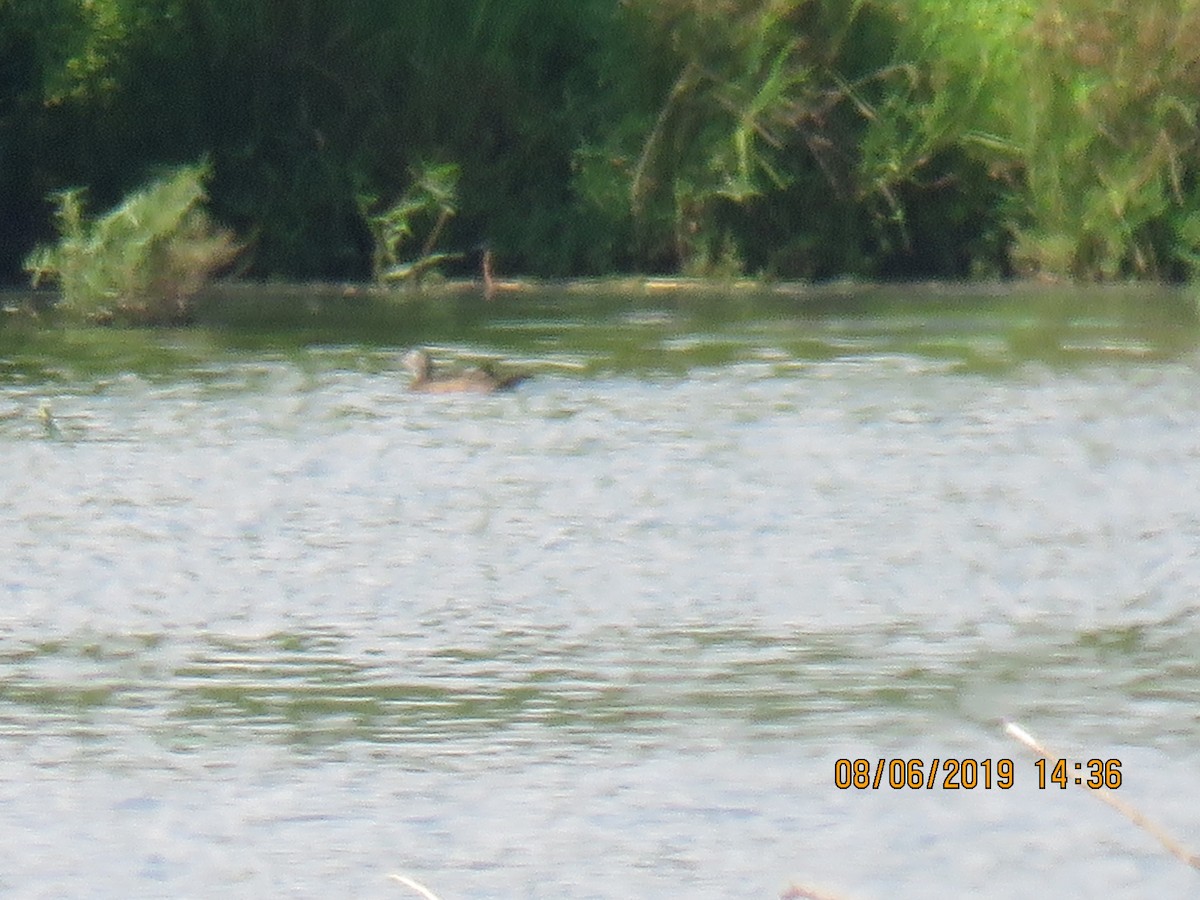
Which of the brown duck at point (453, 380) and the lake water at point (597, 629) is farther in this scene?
the brown duck at point (453, 380)

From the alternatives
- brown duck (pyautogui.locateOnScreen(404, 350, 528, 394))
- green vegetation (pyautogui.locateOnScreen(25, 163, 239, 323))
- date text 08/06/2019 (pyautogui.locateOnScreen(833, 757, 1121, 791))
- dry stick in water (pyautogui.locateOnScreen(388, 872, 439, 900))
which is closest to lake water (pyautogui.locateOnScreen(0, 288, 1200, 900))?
date text 08/06/2019 (pyautogui.locateOnScreen(833, 757, 1121, 791))

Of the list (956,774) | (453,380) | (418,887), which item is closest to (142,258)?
(453,380)

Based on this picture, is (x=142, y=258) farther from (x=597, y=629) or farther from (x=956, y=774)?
(x=956, y=774)

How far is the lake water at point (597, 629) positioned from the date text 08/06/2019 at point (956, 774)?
0.14ft

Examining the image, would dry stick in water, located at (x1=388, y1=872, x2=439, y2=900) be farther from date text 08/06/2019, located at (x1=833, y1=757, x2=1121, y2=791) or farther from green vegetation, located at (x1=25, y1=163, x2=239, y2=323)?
green vegetation, located at (x1=25, y1=163, x2=239, y2=323)

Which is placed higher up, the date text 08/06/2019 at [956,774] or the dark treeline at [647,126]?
the dark treeline at [647,126]

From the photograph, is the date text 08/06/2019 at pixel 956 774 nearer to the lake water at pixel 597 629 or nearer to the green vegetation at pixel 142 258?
the lake water at pixel 597 629

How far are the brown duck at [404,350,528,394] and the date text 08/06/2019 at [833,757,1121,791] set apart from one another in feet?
32.6

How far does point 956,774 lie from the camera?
7.61m

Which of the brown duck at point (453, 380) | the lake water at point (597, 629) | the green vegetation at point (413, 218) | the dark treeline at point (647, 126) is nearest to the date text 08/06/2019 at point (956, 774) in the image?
the lake water at point (597, 629)

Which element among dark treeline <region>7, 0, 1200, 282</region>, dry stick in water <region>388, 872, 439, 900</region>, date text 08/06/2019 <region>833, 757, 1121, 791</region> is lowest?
date text 08/06/2019 <region>833, 757, 1121, 791</region>

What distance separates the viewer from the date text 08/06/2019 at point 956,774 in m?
7.52

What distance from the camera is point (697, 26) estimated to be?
1120 inches

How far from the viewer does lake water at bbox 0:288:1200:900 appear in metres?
7.15
